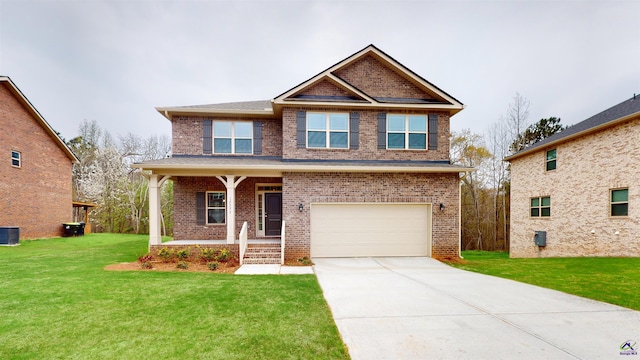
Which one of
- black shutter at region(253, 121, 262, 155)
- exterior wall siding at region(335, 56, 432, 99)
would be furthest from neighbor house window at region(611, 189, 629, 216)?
black shutter at region(253, 121, 262, 155)

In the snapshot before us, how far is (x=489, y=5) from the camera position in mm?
15469

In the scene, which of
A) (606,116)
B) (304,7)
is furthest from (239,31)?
(606,116)

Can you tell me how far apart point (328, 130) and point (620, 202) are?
11942 mm

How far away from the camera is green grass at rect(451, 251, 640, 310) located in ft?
18.7

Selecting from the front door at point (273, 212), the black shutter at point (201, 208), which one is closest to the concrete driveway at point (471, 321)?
the front door at point (273, 212)

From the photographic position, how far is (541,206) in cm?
1459

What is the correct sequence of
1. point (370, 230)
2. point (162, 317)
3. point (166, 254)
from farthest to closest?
point (370, 230)
point (166, 254)
point (162, 317)

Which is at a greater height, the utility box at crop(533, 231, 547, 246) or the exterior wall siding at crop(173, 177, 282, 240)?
the exterior wall siding at crop(173, 177, 282, 240)

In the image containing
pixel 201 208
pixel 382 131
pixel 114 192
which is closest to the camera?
pixel 382 131

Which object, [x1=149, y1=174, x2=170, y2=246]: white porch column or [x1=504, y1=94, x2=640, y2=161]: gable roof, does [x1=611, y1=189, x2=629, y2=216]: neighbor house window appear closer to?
[x1=504, y1=94, x2=640, y2=161]: gable roof

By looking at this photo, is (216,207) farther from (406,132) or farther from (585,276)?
(585,276)

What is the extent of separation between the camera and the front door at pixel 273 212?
11438 mm

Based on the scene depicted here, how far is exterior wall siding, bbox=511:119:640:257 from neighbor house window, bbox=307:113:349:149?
35.7ft

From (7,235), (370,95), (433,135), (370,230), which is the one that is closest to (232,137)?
(370,95)
